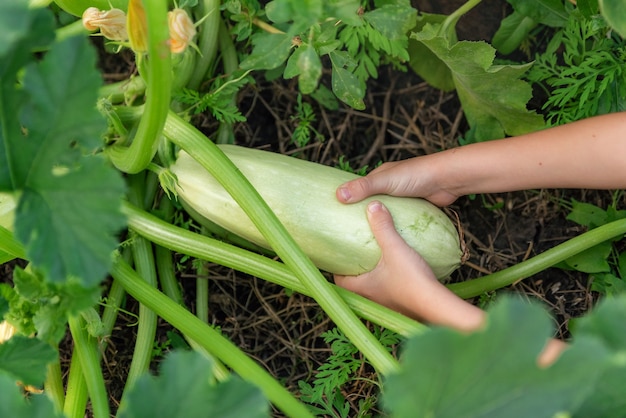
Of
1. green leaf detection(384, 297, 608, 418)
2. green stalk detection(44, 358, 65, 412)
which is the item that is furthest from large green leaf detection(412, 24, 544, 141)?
green stalk detection(44, 358, 65, 412)

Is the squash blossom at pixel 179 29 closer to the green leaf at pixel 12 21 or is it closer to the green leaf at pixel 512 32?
the green leaf at pixel 12 21

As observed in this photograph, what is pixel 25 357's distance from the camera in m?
1.11

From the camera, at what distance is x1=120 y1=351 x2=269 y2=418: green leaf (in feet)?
3.01

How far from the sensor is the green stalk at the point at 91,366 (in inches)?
53.7

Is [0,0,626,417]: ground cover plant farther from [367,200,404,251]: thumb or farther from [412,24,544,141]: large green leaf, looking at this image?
[367,200,404,251]: thumb

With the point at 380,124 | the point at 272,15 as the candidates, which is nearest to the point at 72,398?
the point at 272,15

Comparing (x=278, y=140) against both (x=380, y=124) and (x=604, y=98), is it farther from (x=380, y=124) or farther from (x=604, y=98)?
(x=604, y=98)

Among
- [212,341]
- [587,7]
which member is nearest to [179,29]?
[212,341]

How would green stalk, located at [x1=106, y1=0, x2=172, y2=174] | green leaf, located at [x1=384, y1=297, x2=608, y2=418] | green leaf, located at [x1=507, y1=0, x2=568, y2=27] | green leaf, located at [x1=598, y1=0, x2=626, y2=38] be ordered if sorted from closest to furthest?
green leaf, located at [x1=384, y1=297, x2=608, y2=418], green stalk, located at [x1=106, y1=0, x2=172, y2=174], green leaf, located at [x1=598, y1=0, x2=626, y2=38], green leaf, located at [x1=507, y1=0, x2=568, y2=27]

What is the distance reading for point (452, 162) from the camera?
1646 millimetres

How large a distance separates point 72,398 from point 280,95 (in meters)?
0.99

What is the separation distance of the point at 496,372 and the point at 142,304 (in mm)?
1008

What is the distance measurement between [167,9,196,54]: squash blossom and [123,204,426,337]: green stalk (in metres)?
0.35

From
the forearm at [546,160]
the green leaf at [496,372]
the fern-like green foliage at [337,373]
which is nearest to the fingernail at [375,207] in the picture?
the forearm at [546,160]
